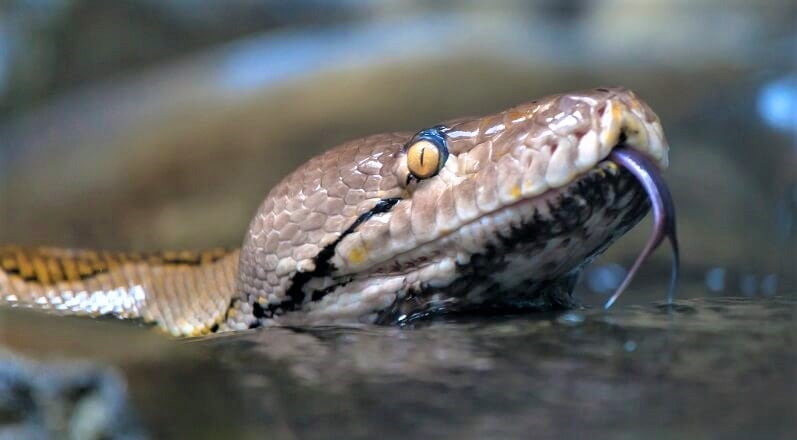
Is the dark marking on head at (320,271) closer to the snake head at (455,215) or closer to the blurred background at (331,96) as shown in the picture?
the snake head at (455,215)

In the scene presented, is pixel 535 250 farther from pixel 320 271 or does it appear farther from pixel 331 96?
pixel 331 96

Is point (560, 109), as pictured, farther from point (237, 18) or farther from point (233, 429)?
point (237, 18)

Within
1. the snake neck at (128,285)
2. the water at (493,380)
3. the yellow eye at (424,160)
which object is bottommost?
the snake neck at (128,285)

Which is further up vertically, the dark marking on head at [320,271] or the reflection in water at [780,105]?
the dark marking on head at [320,271]

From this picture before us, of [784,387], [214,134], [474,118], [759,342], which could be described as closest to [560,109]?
[474,118]

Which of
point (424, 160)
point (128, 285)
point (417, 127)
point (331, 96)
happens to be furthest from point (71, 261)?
point (331, 96)

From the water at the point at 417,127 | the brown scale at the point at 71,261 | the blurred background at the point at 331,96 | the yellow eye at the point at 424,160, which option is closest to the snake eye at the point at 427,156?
the yellow eye at the point at 424,160

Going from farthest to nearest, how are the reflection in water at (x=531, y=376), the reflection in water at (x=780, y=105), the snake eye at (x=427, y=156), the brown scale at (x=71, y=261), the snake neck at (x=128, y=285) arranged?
the reflection in water at (x=780, y=105), the brown scale at (x=71, y=261), the snake neck at (x=128, y=285), the snake eye at (x=427, y=156), the reflection in water at (x=531, y=376)
